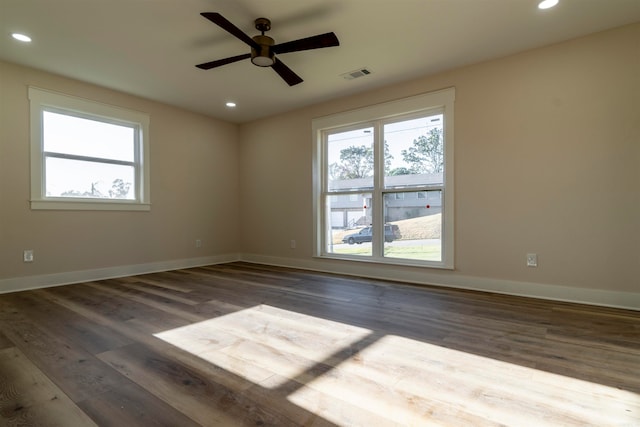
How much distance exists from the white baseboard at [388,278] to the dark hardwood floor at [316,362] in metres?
0.22

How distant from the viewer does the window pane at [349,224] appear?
4609mm

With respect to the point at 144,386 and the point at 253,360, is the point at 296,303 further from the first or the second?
the point at 144,386

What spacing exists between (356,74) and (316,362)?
335cm

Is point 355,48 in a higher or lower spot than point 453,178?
higher

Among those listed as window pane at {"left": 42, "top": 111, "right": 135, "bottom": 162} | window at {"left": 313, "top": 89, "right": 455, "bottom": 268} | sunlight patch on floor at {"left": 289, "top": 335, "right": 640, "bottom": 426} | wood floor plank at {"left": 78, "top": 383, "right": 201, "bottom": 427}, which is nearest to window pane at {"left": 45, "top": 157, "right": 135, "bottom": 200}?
window pane at {"left": 42, "top": 111, "right": 135, "bottom": 162}

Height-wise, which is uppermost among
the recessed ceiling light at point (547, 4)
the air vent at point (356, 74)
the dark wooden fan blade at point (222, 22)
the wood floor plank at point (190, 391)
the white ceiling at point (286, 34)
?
the white ceiling at point (286, 34)

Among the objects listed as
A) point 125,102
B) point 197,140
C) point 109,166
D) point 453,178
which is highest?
point 125,102

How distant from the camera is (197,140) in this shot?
5.46 metres

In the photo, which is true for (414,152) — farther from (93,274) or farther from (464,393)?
(93,274)

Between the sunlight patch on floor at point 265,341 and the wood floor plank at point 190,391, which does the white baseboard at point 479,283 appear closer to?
the sunlight patch on floor at point 265,341

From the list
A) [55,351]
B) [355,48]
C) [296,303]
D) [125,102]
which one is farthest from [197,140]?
[55,351]

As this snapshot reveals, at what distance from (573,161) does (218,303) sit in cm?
382

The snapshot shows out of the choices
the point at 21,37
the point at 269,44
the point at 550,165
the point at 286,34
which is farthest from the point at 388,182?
the point at 21,37

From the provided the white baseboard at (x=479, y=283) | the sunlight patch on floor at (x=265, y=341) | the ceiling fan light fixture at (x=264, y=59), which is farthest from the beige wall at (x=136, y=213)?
the ceiling fan light fixture at (x=264, y=59)
